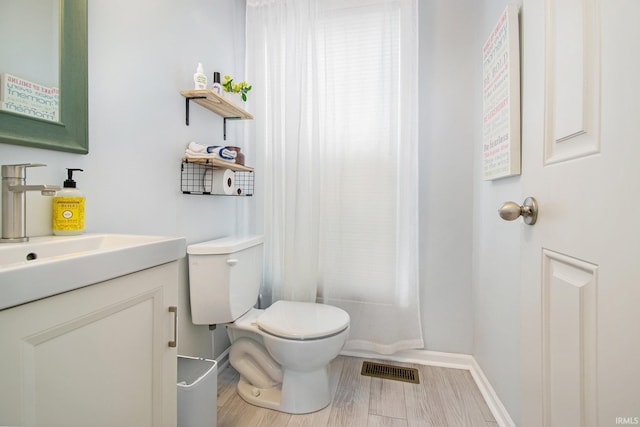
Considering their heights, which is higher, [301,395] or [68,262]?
[68,262]

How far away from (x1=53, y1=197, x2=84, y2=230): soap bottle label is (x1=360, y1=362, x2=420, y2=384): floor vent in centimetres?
160

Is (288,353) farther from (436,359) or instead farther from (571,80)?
(571,80)

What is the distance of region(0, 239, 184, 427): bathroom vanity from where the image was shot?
1.52ft

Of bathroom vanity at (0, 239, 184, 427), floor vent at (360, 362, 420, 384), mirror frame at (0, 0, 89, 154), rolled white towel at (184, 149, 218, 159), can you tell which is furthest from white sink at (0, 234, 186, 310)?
floor vent at (360, 362, 420, 384)

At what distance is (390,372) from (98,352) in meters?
1.60

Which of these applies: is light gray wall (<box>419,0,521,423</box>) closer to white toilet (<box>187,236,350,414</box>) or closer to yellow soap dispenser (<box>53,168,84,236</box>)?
white toilet (<box>187,236,350,414</box>)

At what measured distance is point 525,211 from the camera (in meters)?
0.68

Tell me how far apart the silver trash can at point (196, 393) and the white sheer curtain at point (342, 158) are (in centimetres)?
73

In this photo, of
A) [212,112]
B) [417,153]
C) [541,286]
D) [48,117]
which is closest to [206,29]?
[212,112]

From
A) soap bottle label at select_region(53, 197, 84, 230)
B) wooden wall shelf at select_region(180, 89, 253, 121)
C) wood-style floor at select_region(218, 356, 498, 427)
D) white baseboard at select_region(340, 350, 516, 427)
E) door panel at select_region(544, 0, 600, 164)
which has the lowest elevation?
wood-style floor at select_region(218, 356, 498, 427)

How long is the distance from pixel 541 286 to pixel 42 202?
1.34 meters

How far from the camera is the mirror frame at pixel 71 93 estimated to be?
0.86 m

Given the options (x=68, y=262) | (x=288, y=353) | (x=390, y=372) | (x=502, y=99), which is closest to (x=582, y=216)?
(x=68, y=262)

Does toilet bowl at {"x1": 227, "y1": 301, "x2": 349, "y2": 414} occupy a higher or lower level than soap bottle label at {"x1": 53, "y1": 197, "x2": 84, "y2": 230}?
lower
